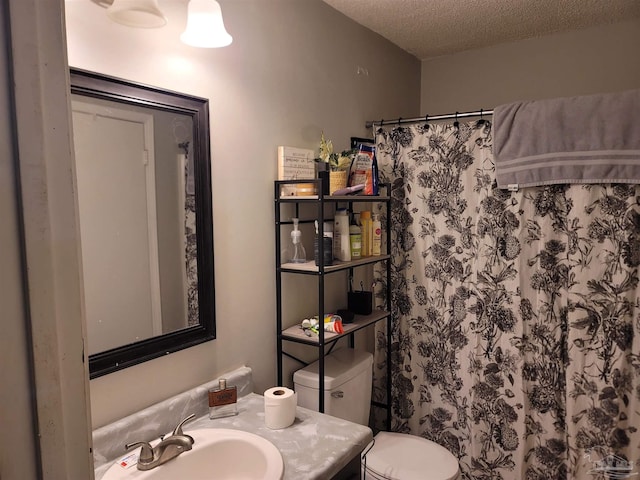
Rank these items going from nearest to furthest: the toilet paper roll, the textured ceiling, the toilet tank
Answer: the toilet paper roll < the toilet tank < the textured ceiling

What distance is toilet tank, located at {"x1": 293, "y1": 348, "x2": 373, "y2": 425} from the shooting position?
72.9 inches

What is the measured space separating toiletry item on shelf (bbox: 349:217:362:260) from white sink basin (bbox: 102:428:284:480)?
0.89m

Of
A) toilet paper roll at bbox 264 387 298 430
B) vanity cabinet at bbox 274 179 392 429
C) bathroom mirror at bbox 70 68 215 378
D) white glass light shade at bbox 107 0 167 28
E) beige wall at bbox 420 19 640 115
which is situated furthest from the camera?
beige wall at bbox 420 19 640 115

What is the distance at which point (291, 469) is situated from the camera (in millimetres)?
1215

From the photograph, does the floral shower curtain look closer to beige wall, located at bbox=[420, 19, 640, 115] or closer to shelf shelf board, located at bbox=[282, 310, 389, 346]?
shelf shelf board, located at bbox=[282, 310, 389, 346]

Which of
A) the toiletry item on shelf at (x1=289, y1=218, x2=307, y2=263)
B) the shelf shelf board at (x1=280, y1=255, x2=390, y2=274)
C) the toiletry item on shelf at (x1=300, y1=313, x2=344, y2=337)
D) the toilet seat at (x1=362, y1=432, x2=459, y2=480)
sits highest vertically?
the toiletry item on shelf at (x1=289, y1=218, x2=307, y2=263)

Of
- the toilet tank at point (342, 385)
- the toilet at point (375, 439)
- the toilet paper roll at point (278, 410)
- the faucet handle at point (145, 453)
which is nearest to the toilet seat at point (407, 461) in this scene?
the toilet at point (375, 439)

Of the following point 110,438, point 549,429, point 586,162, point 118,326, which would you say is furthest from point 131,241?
point 549,429

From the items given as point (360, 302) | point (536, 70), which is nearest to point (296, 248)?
point (360, 302)

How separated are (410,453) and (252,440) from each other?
897 mm

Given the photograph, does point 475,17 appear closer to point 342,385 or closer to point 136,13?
point 136,13

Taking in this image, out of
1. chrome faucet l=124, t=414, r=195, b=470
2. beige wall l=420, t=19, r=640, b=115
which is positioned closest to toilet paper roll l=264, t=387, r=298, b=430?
chrome faucet l=124, t=414, r=195, b=470

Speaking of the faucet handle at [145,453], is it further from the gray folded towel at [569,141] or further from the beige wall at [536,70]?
the beige wall at [536,70]

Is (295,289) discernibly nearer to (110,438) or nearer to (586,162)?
(110,438)
